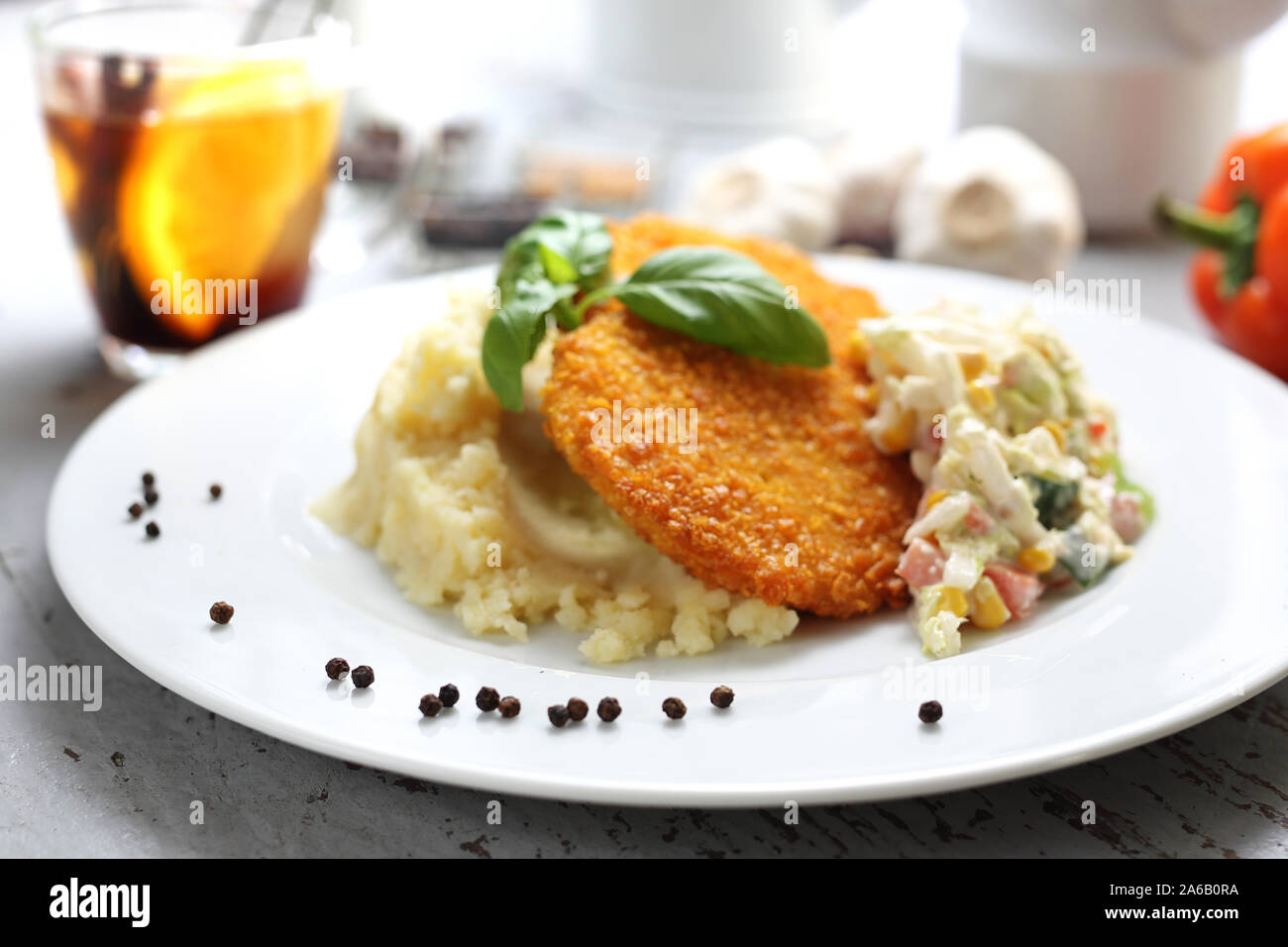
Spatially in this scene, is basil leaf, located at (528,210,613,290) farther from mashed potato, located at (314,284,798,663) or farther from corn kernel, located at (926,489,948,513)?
corn kernel, located at (926,489,948,513)

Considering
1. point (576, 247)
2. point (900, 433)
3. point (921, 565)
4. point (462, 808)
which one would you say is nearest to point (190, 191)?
point (576, 247)

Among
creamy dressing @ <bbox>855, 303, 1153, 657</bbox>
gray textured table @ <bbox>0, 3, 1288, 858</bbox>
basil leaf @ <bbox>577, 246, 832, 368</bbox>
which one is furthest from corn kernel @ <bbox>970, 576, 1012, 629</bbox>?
basil leaf @ <bbox>577, 246, 832, 368</bbox>

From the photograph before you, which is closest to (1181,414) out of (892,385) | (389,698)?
(892,385)

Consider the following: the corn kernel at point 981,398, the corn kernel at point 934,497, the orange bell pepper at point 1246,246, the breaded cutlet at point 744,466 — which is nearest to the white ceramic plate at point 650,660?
the breaded cutlet at point 744,466

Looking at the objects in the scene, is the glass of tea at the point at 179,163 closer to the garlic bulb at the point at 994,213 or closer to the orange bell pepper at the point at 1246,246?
the garlic bulb at the point at 994,213

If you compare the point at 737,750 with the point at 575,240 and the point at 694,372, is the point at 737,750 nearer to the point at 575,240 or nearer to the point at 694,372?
the point at 694,372

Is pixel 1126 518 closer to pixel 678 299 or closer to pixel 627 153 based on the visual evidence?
pixel 678 299
